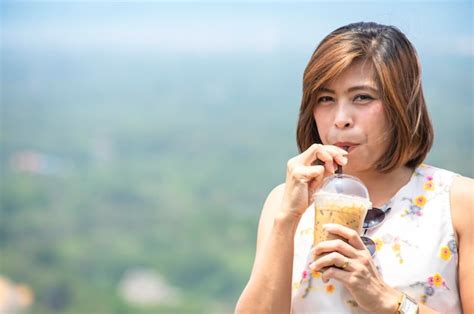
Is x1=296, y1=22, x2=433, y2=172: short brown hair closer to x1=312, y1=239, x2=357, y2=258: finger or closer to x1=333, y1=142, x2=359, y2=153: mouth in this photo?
x1=333, y1=142, x2=359, y2=153: mouth

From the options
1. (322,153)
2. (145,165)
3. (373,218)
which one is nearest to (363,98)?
(322,153)

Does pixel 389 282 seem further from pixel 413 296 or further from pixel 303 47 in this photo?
pixel 303 47

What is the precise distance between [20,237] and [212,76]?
328cm

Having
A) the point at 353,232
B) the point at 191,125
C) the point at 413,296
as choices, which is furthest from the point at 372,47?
the point at 191,125

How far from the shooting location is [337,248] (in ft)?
4.92

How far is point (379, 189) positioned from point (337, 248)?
1.05ft

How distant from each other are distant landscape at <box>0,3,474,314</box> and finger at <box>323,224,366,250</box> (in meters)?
5.08

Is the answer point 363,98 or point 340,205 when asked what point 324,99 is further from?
point 340,205

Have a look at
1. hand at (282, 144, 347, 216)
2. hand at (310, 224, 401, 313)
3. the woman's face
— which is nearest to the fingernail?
hand at (310, 224, 401, 313)

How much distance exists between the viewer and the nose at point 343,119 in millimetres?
1664

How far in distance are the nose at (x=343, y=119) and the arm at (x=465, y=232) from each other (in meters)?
0.28

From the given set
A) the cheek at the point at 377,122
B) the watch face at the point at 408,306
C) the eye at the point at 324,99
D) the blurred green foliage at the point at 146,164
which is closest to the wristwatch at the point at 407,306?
A: the watch face at the point at 408,306

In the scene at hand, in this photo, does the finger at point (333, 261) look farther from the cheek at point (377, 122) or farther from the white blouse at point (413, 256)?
the cheek at point (377, 122)

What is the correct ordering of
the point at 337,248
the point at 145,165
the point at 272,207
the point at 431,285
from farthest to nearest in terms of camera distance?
the point at 145,165 → the point at 272,207 → the point at 431,285 → the point at 337,248
